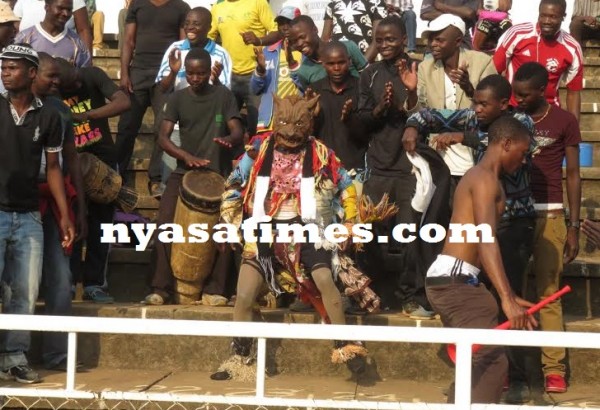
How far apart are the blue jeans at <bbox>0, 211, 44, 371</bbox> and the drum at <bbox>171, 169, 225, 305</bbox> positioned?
1263 mm

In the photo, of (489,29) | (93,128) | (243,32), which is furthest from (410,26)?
(93,128)

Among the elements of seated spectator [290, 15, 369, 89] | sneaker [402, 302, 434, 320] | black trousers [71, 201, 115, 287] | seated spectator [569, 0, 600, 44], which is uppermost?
seated spectator [569, 0, 600, 44]

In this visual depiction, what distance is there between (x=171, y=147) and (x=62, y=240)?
1319 mm

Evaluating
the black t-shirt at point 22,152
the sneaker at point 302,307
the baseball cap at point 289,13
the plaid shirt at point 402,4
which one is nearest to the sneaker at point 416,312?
the sneaker at point 302,307

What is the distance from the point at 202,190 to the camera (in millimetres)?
9617

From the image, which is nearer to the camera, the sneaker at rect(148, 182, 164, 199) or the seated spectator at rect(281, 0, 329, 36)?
the sneaker at rect(148, 182, 164, 199)

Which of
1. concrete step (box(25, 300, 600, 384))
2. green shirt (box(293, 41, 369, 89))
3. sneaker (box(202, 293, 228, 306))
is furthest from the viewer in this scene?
green shirt (box(293, 41, 369, 89))

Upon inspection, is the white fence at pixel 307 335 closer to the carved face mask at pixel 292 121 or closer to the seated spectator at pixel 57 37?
the carved face mask at pixel 292 121

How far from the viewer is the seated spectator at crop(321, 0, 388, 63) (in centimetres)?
1191

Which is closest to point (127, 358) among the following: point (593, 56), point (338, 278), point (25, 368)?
point (25, 368)

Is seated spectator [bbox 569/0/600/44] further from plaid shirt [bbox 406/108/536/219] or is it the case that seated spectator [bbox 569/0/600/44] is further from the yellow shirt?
plaid shirt [bbox 406/108/536/219]

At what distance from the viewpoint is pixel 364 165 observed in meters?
9.70

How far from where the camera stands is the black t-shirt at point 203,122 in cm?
996

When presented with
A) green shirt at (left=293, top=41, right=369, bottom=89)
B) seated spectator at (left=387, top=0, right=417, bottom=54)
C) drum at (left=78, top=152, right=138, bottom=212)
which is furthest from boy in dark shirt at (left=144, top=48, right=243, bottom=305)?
seated spectator at (left=387, top=0, right=417, bottom=54)
